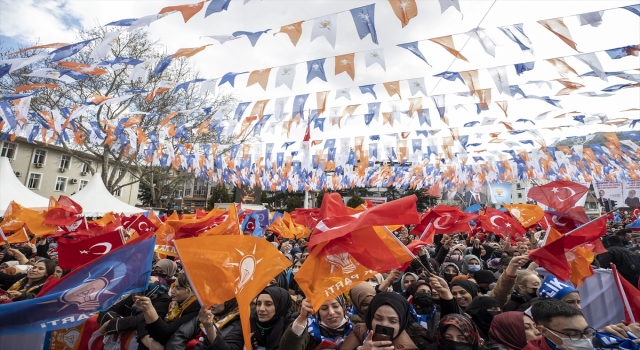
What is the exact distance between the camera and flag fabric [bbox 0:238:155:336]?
2.27 m

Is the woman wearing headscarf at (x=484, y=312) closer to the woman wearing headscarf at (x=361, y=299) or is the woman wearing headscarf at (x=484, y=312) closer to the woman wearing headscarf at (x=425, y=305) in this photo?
the woman wearing headscarf at (x=425, y=305)

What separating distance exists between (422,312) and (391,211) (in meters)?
1.17

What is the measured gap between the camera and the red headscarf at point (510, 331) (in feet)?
8.19

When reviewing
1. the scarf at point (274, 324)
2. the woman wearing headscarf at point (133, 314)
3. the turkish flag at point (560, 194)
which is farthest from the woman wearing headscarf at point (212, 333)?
the turkish flag at point (560, 194)

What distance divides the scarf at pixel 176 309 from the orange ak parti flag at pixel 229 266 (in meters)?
0.64

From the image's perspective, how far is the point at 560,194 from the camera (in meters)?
5.54

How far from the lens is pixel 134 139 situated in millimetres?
12531

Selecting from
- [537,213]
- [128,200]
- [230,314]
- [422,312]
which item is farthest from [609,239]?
[128,200]

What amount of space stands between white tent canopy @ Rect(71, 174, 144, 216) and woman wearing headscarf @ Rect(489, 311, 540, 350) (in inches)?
621

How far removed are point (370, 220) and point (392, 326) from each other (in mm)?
965

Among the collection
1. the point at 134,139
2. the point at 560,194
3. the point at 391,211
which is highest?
the point at 134,139

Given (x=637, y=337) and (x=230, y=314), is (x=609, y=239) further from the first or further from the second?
(x=230, y=314)

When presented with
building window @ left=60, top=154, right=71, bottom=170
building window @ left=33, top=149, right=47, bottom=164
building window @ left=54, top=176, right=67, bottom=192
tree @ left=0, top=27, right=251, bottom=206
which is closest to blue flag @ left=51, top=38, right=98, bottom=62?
tree @ left=0, top=27, right=251, bottom=206

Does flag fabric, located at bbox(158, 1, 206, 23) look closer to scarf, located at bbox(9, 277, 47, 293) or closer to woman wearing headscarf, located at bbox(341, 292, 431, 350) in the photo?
scarf, located at bbox(9, 277, 47, 293)
